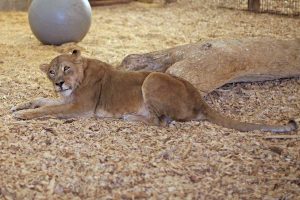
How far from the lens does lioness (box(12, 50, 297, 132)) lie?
179 inches

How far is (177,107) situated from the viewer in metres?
4.55

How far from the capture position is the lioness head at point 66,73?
4.74 meters

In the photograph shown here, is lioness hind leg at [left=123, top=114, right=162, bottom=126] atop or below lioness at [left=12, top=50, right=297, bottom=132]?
below

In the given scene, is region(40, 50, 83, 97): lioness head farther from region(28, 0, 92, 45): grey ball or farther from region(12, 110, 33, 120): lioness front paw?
region(28, 0, 92, 45): grey ball

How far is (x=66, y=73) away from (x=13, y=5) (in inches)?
294

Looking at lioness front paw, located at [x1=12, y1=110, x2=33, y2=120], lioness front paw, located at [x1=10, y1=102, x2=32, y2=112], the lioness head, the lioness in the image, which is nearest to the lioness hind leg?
the lioness

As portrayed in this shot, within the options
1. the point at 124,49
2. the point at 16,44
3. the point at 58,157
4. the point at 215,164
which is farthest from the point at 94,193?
the point at 16,44

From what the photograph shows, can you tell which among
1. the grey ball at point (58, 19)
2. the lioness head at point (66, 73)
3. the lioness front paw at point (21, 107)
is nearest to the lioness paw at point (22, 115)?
the lioness front paw at point (21, 107)

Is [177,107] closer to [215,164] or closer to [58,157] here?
[215,164]

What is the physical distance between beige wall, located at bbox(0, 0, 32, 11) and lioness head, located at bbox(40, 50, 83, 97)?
23.9 ft

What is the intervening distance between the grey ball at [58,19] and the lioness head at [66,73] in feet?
11.0

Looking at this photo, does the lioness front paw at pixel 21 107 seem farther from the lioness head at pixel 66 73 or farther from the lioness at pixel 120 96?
the lioness head at pixel 66 73

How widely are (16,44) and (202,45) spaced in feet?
12.6

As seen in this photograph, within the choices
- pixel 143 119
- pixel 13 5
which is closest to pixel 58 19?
pixel 143 119
